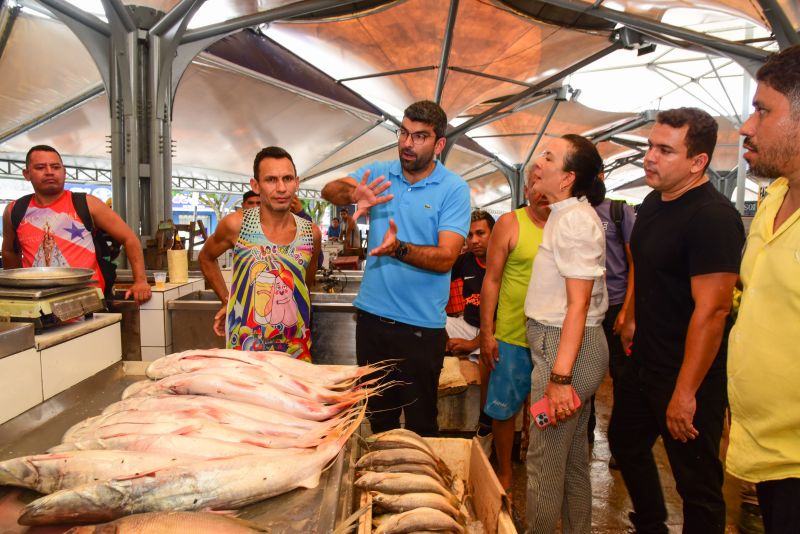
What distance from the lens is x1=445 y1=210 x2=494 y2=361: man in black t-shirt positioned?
4.49 meters

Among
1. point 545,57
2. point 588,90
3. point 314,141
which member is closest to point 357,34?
point 545,57

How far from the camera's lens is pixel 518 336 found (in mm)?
3303

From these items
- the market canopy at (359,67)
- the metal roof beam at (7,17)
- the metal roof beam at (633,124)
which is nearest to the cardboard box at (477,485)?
the market canopy at (359,67)

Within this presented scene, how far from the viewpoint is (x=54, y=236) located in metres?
3.38

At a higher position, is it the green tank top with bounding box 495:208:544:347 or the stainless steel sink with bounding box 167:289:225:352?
the green tank top with bounding box 495:208:544:347

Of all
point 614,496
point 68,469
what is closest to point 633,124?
point 614,496

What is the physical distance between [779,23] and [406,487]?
26.4 feet

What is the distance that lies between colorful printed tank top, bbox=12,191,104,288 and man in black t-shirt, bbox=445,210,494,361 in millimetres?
2874

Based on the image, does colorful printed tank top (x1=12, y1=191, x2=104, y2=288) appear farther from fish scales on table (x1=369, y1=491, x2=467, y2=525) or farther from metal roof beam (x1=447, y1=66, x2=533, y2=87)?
metal roof beam (x1=447, y1=66, x2=533, y2=87)

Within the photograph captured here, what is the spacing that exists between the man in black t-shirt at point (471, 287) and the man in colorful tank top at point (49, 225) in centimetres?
285

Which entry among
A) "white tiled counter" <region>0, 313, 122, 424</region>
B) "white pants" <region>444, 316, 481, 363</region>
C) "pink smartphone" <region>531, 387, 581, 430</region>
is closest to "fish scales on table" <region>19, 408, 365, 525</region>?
"white tiled counter" <region>0, 313, 122, 424</region>

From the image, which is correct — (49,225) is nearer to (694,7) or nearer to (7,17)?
(7,17)

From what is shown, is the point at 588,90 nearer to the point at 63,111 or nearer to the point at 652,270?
the point at 63,111

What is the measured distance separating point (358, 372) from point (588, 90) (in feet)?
64.3
